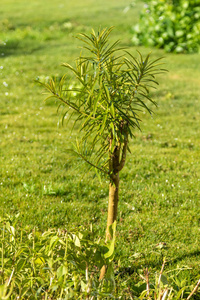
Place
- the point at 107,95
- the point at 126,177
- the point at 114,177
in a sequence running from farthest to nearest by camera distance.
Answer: the point at 126,177 → the point at 114,177 → the point at 107,95

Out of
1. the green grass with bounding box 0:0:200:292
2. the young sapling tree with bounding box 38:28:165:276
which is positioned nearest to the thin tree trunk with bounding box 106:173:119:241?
the young sapling tree with bounding box 38:28:165:276

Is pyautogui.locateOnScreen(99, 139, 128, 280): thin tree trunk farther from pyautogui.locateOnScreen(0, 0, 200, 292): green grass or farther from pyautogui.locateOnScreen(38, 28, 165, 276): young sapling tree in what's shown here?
pyautogui.locateOnScreen(0, 0, 200, 292): green grass

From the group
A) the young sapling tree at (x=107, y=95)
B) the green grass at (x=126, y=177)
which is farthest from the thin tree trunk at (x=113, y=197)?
the green grass at (x=126, y=177)

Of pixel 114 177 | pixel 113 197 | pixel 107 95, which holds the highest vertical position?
pixel 107 95

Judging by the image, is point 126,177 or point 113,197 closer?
point 113,197

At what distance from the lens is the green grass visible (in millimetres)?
3545

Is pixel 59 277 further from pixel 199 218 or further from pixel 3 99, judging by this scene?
pixel 3 99

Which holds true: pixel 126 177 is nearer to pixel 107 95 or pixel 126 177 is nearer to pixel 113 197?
pixel 113 197

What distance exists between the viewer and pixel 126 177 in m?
4.88

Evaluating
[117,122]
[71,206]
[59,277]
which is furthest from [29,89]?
[59,277]

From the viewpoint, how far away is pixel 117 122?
246cm

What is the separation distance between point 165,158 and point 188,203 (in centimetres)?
135

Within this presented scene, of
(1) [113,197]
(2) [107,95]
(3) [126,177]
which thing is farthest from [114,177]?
(3) [126,177]

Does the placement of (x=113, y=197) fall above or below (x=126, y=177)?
above
